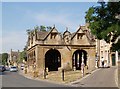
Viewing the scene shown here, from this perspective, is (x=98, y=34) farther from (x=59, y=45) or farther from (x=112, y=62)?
(x=112, y=62)

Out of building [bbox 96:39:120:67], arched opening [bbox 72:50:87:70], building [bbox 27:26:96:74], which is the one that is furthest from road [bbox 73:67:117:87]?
building [bbox 96:39:120:67]

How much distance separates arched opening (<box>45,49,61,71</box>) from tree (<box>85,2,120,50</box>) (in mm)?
46859

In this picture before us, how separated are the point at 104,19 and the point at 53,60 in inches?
1971

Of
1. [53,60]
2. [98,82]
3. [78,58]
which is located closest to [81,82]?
[98,82]

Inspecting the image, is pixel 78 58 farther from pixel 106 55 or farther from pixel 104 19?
pixel 104 19

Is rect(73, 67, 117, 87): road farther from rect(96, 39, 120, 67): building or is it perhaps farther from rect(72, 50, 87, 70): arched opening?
rect(96, 39, 120, 67): building

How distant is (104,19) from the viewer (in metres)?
24.3

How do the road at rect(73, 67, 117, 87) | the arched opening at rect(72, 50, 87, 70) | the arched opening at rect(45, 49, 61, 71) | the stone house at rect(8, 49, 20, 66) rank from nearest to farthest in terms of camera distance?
the road at rect(73, 67, 117, 87), the arched opening at rect(72, 50, 87, 70), the arched opening at rect(45, 49, 61, 71), the stone house at rect(8, 49, 20, 66)

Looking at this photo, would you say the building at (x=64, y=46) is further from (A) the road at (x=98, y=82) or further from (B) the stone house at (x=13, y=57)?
(B) the stone house at (x=13, y=57)

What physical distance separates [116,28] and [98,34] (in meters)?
1.64

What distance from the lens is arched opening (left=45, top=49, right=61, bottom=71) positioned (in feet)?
236

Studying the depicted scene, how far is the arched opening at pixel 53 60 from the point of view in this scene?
72.1 meters

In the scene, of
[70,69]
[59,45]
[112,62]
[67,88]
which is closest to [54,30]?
[59,45]

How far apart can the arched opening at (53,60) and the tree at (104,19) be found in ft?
154
